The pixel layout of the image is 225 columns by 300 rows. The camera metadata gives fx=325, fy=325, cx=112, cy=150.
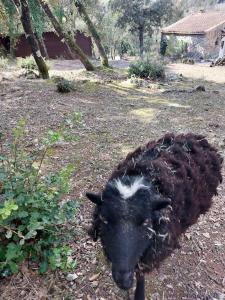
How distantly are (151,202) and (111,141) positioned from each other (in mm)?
4712

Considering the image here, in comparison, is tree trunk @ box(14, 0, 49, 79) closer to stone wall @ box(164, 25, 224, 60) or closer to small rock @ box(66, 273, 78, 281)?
small rock @ box(66, 273, 78, 281)

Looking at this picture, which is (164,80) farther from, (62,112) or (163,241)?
(163,241)

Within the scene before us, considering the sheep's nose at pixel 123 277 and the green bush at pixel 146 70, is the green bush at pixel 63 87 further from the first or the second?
the sheep's nose at pixel 123 277

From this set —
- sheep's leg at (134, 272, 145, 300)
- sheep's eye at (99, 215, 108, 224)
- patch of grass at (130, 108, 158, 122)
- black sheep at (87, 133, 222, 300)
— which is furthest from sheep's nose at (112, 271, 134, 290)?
patch of grass at (130, 108, 158, 122)

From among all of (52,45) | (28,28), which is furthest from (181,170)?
(52,45)

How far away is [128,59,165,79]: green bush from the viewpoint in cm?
1528

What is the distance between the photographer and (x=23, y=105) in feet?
30.4

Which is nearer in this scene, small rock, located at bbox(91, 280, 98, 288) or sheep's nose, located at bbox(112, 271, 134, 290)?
sheep's nose, located at bbox(112, 271, 134, 290)

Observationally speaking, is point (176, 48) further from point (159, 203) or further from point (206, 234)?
point (159, 203)

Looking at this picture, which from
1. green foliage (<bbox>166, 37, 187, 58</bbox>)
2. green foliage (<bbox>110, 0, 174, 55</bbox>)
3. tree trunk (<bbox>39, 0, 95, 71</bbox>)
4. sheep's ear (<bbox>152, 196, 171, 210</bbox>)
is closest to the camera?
sheep's ear (<bbox>152, 196, 171, 210</bbox>)

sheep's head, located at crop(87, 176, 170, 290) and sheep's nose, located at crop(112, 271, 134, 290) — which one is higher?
sheep's head, located at crop(87, 176, 170, 290)

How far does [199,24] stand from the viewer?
37.1 m

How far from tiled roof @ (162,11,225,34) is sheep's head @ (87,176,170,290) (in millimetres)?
34877

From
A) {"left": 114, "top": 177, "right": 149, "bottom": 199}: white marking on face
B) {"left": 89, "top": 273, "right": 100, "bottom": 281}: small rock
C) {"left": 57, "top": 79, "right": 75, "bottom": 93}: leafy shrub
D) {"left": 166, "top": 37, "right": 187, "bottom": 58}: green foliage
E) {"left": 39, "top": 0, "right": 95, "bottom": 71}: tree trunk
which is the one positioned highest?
{"left": 39, "top": 0, "right": 95, "bottom": 71}: tree trunk
